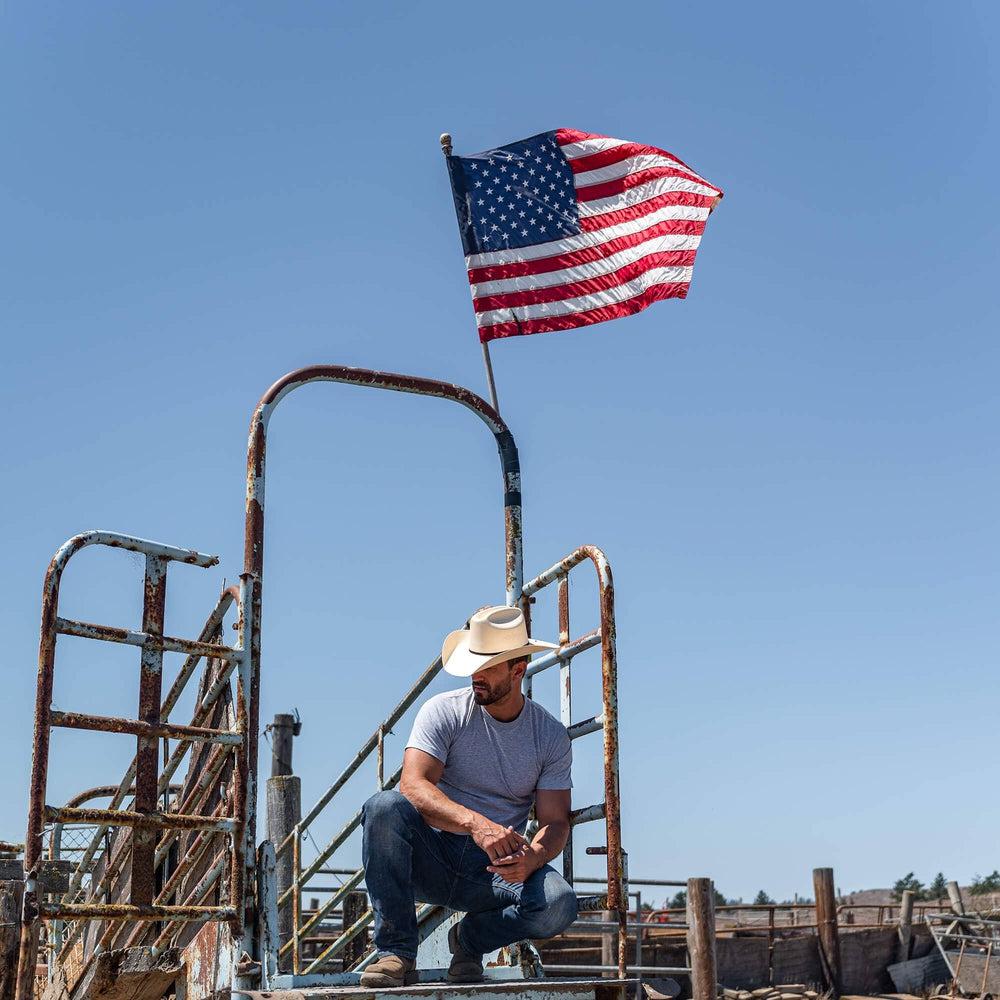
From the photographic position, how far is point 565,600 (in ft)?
20.0

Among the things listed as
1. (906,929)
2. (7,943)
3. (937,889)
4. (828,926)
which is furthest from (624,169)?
(937,889)

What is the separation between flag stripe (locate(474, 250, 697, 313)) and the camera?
738cm

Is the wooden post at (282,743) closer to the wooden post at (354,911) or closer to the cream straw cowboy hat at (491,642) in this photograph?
the wooden post at (354,911)

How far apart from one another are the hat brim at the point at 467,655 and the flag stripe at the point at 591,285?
96.8 inches

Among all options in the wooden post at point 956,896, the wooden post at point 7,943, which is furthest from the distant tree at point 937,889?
the wooden post at point 7,943

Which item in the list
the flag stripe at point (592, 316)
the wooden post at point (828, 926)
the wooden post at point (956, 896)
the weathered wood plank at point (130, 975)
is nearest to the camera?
the weathered wood plank at point (130, 975)

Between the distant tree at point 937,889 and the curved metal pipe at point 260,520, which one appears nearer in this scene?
the curved metal pipe at point 260,520

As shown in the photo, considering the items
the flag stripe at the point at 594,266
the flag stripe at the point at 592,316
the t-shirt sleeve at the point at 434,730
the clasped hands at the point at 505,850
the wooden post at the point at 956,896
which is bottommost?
the wooden post at the point at 956,896

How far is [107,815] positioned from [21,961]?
0.55 m

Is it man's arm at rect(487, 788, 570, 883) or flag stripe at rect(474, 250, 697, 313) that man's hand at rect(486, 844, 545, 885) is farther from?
flag stripe at rect(474, 250, 697, 313)

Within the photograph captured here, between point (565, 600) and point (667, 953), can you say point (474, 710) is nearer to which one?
point (565, 600)

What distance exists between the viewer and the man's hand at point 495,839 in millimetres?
4699

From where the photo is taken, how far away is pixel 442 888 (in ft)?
16.4

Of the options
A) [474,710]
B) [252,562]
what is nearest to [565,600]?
[474,710]
